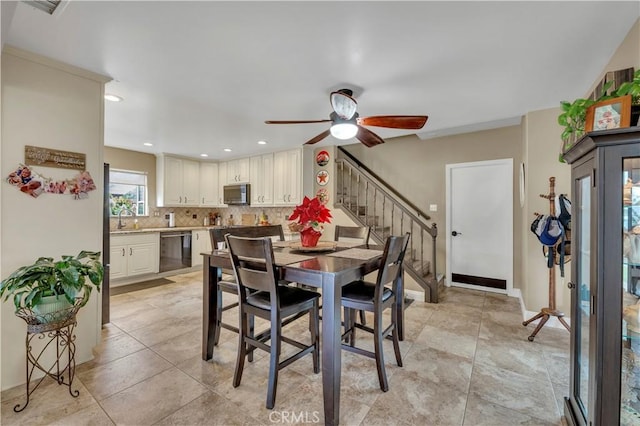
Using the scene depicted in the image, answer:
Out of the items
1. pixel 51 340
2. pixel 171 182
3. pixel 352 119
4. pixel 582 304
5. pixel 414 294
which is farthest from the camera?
pixel 171 182

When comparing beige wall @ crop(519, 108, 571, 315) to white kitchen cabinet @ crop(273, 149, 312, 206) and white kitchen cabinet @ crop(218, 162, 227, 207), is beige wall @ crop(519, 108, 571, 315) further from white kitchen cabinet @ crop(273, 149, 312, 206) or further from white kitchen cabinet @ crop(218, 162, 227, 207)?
white kitchen cabinet @ crop(218, 162, 227, 207)

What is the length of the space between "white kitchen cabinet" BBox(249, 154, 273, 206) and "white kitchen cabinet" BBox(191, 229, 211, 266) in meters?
1.21

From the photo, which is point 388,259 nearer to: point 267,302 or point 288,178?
point 267,302

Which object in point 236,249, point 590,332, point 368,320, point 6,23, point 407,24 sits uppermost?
point 407,24

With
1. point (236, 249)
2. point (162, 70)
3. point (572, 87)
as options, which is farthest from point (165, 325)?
point (572, 87)

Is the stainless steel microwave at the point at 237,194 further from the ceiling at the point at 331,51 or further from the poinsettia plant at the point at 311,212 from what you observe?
the poinsettia plant at the point at 311,212

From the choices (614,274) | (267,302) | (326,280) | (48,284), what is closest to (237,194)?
(48,284)

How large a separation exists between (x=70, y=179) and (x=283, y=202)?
3.21 metres

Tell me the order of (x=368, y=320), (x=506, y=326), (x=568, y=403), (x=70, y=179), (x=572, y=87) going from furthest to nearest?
(x=368, y=320), (x=506, y=326), (x=572, y=87), (x=70, y=179), (x=568, y=403)

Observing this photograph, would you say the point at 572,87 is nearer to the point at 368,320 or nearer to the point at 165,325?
the point at 368,320

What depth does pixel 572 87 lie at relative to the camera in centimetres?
252

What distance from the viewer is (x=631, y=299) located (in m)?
1.20

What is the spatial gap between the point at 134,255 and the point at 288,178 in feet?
9.65

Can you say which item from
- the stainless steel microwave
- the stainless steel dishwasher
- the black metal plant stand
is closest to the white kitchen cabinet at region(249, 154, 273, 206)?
the stainless steel microwave
